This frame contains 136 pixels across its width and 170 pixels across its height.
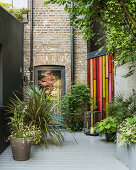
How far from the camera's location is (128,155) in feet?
11.5

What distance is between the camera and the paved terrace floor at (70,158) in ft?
11.8

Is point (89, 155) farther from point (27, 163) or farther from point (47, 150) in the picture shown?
point (27, 163)

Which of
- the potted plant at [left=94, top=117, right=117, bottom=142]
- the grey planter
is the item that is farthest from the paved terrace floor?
the potted plant at [left=94, top=117, right=117, bottom=142]

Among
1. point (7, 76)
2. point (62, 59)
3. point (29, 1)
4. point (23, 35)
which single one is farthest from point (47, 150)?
point (29, 1)

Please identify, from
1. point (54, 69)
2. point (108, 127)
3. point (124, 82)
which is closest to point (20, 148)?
point (108, 127)

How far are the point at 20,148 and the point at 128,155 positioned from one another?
187cm

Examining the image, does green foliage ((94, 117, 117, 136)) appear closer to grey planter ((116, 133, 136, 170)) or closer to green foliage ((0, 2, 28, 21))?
grey planter ((116, 133, 136, 170))

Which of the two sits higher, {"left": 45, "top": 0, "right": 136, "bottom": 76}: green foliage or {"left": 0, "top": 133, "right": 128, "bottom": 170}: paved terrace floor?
{"left": 45, "top": 0, "right": 136, "bottom": 76}: green foliage

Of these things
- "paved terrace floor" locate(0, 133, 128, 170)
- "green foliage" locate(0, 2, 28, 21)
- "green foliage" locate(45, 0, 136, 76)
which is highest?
"green foliage" locate(0, 2, 28, 21)

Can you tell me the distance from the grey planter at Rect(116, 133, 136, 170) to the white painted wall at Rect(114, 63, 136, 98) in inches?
70.3

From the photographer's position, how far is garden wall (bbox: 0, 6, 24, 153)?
456 cm

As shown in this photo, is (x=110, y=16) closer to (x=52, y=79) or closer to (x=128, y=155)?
(x=128, y=155)

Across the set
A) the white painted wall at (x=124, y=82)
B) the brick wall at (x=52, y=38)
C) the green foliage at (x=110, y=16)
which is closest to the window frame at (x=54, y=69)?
the brick wall at (x=52, y=38)

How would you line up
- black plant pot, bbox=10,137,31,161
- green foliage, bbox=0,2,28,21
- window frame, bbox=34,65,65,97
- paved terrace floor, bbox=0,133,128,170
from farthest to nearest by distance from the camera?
1. window frame, bbox=34,65,65,97
2. green foliage, bbox=0,2,28,21
3. black plant pot, bbox=10,137,31,161
4. paved terrace floor, bbox=0,133,128,170
